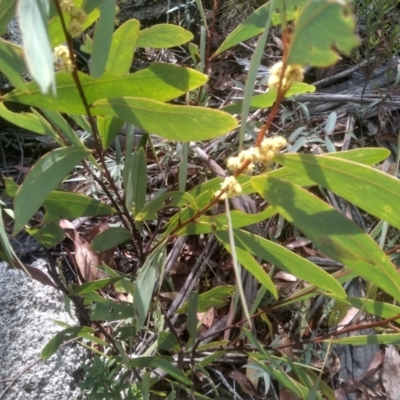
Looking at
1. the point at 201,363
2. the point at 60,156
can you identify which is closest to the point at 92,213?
the point at 60,156

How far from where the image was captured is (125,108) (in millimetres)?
778

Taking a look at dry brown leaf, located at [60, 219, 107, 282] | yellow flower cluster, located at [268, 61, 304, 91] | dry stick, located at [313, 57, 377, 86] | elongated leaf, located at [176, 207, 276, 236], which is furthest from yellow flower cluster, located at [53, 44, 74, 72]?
dry stick, located at [313, 57, 377, 86]

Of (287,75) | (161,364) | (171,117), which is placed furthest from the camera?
(161,364)

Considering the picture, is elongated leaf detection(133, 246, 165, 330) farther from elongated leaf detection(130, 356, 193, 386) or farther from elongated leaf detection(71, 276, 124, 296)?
elongated leaf detection(130, 356, 193, 386)

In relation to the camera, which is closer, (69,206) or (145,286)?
(145,286)

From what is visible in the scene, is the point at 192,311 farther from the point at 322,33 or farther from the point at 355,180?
the point at 322,33

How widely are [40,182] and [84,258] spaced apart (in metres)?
0.71

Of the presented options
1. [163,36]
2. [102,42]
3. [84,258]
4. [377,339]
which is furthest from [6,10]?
[377,339]

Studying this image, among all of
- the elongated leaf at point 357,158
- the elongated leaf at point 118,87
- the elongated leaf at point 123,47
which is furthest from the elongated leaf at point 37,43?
the elongated leaf at point 357,158

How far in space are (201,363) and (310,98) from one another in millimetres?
1050

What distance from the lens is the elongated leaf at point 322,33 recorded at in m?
0.48

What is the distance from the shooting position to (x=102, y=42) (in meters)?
0.84

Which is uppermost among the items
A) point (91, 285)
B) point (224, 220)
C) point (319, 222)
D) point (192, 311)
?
point (319, 222)

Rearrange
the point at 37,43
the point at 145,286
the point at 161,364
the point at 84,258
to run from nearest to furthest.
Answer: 1. the point at 37,43
2. the point at 145,286
3. the point at 161,364
4. the point at 84,258
